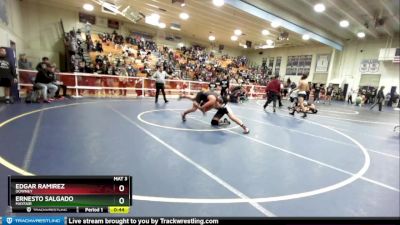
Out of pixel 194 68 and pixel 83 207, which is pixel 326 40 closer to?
pixel 194 68

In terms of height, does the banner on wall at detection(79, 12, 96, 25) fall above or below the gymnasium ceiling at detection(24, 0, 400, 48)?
below

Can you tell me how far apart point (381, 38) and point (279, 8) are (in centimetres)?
974

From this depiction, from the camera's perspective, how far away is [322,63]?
18344 mm

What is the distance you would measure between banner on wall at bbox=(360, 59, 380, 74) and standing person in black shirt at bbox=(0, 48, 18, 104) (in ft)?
63.9

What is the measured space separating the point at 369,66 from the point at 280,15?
9860 mm

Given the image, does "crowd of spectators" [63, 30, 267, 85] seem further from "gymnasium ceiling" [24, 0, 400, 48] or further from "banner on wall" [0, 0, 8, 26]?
"banner on wall" [0, 0, 8, 26]

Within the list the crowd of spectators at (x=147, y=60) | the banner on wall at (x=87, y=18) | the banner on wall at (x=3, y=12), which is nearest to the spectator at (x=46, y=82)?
the banner on wall at (x=3, y=12)

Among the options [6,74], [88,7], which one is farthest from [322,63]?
[6,74]

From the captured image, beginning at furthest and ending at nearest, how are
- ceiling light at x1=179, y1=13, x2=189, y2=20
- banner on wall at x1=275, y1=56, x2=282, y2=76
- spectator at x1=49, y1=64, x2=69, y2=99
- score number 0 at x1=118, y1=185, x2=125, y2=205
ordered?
banner on wall at x1=275, y1=56, x2=282, y2=76 < ceiling light at x1=179, y1=13, x2=189, y2=20 < spectator at x1=49, y1=64, x2=69, y2=99 < score number 0 at x1=118, y1=185, x2=125, y2=205

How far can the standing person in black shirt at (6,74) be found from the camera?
229 inches

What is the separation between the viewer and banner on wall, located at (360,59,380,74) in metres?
15.6

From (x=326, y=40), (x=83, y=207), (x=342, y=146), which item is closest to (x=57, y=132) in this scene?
(x=83, y=207)

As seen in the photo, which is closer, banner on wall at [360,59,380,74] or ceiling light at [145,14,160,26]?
ceiling light at [145,14,160,26]

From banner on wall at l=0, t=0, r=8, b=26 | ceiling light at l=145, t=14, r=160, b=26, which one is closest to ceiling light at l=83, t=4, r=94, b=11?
ceiling light at l=145, t=14, r=160, b=26
